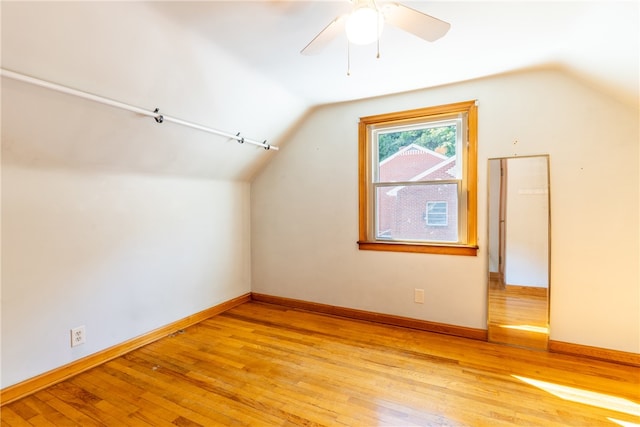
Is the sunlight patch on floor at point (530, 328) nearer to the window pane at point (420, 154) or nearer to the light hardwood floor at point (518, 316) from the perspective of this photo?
the light hardwood floor at point (518, 316)

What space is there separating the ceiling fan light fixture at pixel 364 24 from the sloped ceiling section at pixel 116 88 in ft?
3.78

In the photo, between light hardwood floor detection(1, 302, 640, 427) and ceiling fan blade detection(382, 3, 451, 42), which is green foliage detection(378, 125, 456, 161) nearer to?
ceiling fan blade detection(382, 3, 451, 42)

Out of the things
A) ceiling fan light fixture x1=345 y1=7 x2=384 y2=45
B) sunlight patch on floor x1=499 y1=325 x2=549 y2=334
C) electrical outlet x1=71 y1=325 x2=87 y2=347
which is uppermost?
ceiling fan light fixture x1=345 y1=7 x2=384 y2=45

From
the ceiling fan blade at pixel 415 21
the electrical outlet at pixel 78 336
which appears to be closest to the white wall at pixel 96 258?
the electrical outlet at pixel 78 336

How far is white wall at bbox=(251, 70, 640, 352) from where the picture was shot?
223 cm

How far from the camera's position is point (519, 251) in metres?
2.50

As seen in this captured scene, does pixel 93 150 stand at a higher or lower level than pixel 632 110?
lower

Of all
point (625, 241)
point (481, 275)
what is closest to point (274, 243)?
point (481, 275)

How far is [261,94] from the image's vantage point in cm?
268

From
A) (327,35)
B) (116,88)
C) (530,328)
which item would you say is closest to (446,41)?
(327,35)

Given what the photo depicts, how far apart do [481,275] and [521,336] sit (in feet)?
1.88

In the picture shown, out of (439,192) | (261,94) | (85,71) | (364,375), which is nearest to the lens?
(85,71)

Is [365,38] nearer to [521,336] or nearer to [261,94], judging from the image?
[261,94]

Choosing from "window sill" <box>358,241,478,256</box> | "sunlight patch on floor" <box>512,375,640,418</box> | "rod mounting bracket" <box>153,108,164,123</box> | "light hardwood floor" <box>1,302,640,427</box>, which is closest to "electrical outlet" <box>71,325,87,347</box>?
"light hardwood floor" <box>1,302,640,427</box>
